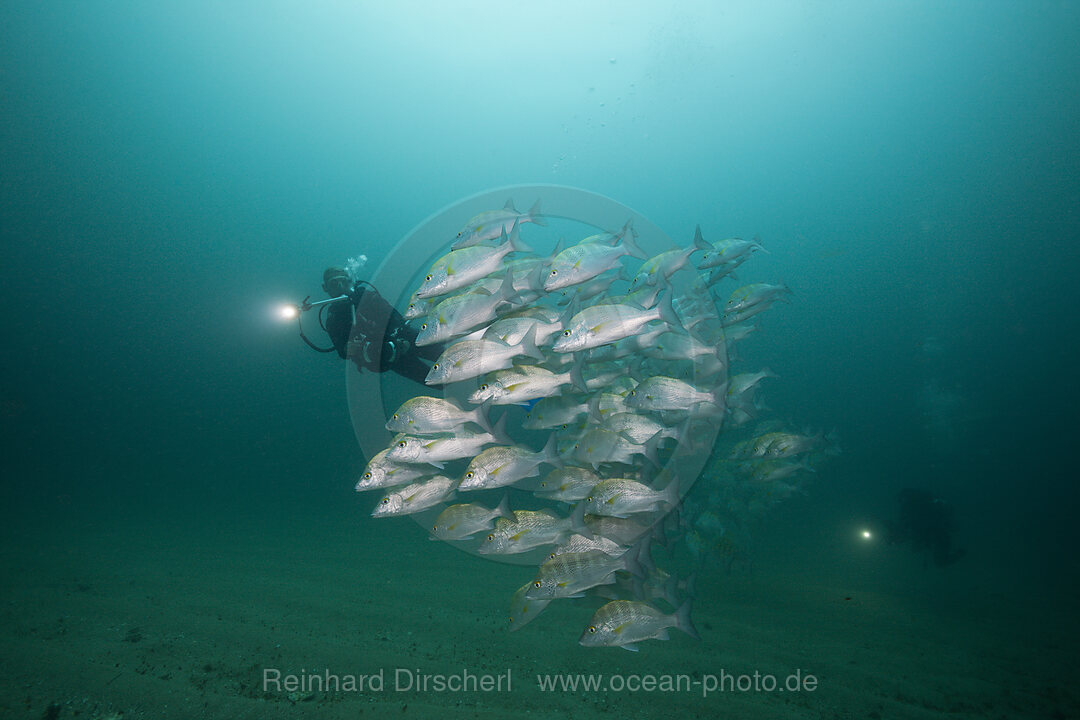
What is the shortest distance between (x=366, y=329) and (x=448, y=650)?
177 inches

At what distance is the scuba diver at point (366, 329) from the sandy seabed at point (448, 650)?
3748 millimetres

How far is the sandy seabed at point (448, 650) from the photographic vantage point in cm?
378

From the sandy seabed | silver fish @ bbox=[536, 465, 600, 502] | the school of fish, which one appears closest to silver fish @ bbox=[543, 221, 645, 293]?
the school of fish

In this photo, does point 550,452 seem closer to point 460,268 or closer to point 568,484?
point 568,484

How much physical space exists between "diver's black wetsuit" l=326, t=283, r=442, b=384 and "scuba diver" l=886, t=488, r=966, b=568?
53.7 feet

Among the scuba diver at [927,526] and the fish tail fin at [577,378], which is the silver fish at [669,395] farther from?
the scuba diver at [927,526]

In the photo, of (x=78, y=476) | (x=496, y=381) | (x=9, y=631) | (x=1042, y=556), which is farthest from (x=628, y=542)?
(x=78, y=476)

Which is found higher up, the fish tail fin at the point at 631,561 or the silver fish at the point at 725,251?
the silver fish at the point at 725,251

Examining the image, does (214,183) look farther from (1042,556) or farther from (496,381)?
(1042,556)

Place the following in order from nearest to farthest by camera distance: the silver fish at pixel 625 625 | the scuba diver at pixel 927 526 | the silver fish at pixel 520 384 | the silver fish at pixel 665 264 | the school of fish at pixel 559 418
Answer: the silver fish at pixel 625 625, the school of fish at pixel 559 418, the silver fish at pixel 520 384, the silver fish at pixel 665 264, the scuba diver at pixel 927 526

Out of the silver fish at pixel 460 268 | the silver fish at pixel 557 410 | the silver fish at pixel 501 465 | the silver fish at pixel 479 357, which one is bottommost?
the silver fish at pixel 501 465

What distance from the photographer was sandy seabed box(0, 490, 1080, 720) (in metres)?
3.78

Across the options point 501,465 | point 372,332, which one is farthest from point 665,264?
point 372,332

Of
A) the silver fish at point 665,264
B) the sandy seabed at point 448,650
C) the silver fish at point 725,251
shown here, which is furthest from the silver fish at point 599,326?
the sandy seabed at point 448,650
